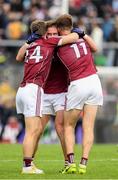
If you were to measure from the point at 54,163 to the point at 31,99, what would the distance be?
2.68 m

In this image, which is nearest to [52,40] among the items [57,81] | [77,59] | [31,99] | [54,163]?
[77,59]

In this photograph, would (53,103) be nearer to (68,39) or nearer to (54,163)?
(68,39)

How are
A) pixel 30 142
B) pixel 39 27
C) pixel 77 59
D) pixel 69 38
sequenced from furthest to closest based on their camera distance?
pixel 77 59
pixel 69 38
pixel 39 27
pixel 30 142

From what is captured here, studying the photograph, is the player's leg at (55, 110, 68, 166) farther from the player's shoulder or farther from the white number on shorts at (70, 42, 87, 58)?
the player's shoulder

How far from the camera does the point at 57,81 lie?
561 inches

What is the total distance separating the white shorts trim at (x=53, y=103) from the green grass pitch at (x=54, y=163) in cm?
95

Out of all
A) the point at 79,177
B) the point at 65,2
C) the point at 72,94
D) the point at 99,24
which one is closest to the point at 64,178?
the point at 79,177

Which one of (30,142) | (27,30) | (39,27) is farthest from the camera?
(27,30)

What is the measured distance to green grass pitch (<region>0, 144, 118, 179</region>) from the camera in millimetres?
13180

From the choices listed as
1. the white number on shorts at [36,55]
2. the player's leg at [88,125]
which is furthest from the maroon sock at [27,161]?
the white number on shorts at [36,55]

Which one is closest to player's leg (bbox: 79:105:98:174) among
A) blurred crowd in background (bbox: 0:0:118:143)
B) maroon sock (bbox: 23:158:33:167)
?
maroon sock (bbox: 23:158:33:167)

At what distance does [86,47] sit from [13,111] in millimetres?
11902

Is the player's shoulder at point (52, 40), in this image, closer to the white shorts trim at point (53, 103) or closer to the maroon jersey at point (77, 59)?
the maroon jersey at point (77, 59)

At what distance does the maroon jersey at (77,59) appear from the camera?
45.2 ft
